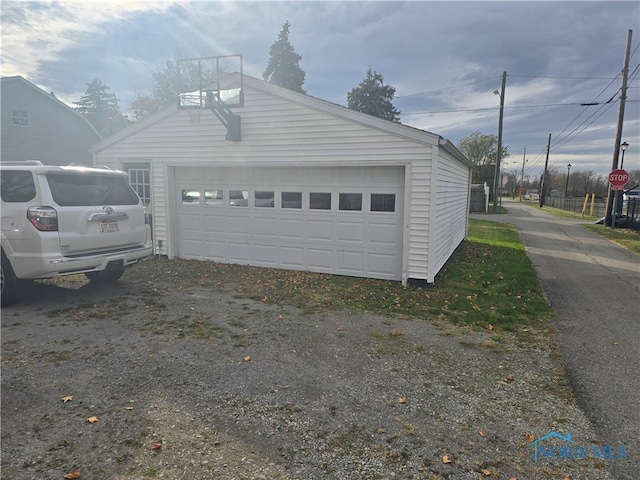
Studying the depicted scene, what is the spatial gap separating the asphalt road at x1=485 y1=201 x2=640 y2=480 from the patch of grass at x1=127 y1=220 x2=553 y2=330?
48 centimetres

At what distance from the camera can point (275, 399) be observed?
3.35 m

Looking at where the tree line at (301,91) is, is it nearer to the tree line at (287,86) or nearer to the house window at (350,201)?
the tree line at (287,86)

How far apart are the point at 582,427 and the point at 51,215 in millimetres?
6256

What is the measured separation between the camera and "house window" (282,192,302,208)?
8.50 meters

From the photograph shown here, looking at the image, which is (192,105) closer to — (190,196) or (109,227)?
(190,196)

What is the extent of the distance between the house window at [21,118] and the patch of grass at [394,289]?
740 inches

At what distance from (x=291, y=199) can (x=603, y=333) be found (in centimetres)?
589

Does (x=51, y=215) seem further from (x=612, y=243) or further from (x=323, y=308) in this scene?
(x=612, y=243)

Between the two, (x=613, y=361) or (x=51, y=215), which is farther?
Result: (x=51, y=215)

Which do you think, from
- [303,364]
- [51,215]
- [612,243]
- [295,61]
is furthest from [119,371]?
[295,61]

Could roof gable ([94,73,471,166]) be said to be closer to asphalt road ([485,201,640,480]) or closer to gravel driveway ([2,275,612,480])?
gravel driveway ([2,275,612,480])

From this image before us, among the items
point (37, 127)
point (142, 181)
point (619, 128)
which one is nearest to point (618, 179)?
point (619, 128)

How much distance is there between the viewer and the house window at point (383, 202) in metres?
7.73

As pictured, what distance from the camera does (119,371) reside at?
3824 mm
